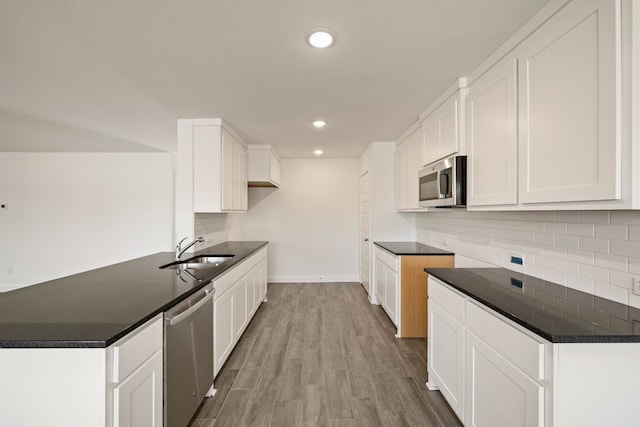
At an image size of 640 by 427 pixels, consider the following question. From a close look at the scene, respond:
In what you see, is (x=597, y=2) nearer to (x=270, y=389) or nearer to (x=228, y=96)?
(x=228, y=96)

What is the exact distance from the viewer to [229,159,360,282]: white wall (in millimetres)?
5824

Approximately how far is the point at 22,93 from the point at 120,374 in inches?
120

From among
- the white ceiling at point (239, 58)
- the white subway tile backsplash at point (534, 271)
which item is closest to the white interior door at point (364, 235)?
the white ceiling at point (239, 58)

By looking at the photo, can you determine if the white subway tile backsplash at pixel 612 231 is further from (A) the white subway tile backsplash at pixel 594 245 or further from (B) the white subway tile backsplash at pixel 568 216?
(B) the white subway tile backsplash at pixel 568 216

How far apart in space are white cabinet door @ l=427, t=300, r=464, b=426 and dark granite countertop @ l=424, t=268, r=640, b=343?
0.98 feet

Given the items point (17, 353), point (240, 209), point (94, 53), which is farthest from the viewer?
point (240, 209)

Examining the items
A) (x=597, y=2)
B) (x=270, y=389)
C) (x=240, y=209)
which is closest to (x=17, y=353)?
(x=270, y=389)

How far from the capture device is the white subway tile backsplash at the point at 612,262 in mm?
1378

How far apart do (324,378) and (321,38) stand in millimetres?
2567

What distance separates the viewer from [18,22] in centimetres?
165

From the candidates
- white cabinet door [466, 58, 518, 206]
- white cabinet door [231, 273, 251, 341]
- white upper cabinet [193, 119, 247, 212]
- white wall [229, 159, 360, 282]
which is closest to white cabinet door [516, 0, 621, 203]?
white cabinet door [466, 58, 518, 206]

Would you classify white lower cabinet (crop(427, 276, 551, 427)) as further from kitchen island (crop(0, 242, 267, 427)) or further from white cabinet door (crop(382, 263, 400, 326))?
kitchen island (crop(0, 242, 267, 427))

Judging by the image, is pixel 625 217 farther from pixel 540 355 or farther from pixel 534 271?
pixel 540 355

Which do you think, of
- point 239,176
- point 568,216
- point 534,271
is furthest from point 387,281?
point 239,176
